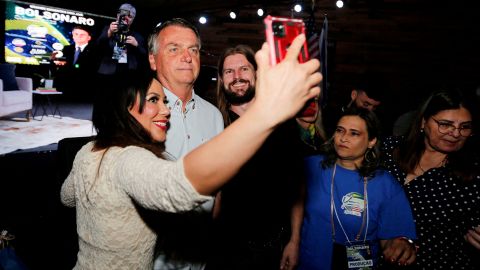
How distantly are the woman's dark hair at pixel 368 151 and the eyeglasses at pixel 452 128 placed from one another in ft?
1.12

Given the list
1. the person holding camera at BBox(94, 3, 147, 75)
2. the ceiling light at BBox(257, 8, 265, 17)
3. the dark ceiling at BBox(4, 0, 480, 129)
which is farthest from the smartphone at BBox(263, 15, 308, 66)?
the ceiling light at BBox(257, 8, 265, 17)

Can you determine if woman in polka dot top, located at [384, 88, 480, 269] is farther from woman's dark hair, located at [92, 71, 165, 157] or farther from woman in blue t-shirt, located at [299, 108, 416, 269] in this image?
woman's dark hair, located at [92, 71, 165, 157]

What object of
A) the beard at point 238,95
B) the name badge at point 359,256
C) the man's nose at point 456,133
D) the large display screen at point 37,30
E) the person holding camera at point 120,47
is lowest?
the name badge at point 359,256

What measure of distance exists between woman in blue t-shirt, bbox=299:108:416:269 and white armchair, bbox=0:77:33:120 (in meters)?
7.29

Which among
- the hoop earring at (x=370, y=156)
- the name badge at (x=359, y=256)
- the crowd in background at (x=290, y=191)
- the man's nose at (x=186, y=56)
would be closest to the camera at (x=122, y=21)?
the crowd in background at (x=290, y=191)

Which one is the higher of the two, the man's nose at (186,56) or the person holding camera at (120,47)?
the person holding camera at (120,47)

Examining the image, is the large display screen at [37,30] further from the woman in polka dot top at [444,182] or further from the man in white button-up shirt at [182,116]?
the woman in polka dot top at [444,182]

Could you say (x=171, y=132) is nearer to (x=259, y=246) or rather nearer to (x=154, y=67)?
(x=154, y=67)

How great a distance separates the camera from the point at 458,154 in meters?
1.80

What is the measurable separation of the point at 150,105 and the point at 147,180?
2.41ft

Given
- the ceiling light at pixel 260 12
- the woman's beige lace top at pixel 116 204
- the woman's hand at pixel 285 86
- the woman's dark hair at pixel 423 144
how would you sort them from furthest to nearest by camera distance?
the ceiling light at pixel 260 12 → the woman's dark hair at pixel 423 144 → the woman's beige lace top at pixel 116 204 → the woman's hand at pixel 285 86

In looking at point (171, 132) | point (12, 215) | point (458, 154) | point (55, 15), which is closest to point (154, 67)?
point (171, 132)

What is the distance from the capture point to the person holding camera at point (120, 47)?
358 centimetres

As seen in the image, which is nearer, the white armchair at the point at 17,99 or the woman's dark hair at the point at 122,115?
the woman's dark hair at the point at 122,115
